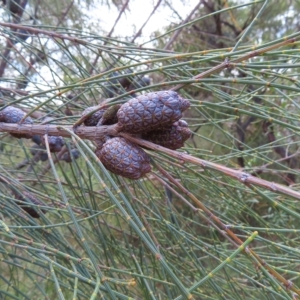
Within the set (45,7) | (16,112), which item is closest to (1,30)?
(16,112)

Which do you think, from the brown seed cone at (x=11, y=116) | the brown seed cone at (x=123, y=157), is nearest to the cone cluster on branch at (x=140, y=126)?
the brown seed cone at (x=123, y=157)

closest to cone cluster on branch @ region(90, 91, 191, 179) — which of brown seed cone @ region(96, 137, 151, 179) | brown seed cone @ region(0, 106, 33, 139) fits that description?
brown seed cone @ region(96, 137, 151, 179)

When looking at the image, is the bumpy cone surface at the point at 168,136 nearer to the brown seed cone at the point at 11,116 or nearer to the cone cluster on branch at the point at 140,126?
the cone cluster on branch at the point at 140,126

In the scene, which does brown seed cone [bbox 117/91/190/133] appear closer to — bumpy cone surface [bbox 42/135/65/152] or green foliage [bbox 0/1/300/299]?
green foliage [bbox 0/1/300/299]

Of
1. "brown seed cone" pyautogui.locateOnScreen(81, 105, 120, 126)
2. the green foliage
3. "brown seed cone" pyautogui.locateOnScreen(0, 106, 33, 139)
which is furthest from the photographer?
"brown seed cone" pyautogui.locateOnScreen(0, 106, 33, 139)

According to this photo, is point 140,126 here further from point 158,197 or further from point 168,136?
point 158,197

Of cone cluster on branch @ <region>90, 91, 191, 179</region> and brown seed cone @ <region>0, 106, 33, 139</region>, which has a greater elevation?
brown seed cone @ <region>0, 106, 33, 139</region>

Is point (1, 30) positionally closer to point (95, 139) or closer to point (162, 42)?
point (95, 139)
